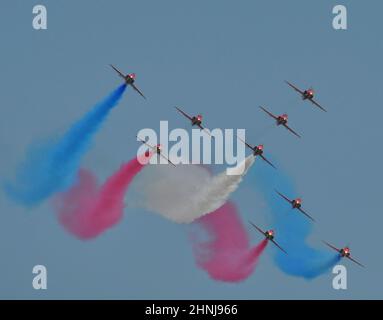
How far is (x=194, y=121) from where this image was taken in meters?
119

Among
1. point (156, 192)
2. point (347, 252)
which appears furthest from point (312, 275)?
point (156, 192)

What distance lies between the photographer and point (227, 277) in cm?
11812

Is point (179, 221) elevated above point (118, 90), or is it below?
below

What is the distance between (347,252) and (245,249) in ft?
22.8

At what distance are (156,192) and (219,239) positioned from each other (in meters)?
5.15

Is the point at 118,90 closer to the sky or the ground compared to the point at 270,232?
closer to the sky

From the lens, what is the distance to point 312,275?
395ft

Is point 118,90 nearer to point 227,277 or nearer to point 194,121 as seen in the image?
point 194,121

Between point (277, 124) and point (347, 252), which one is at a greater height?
point (277, 124)

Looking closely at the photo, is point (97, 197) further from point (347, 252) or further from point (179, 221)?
point (347, 252)

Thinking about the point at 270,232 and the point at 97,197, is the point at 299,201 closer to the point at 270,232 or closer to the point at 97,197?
the point at 270,232

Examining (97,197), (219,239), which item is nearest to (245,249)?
(219,239)

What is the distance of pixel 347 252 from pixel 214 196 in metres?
9.70

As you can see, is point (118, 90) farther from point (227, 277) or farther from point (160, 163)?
point (227, 277)
